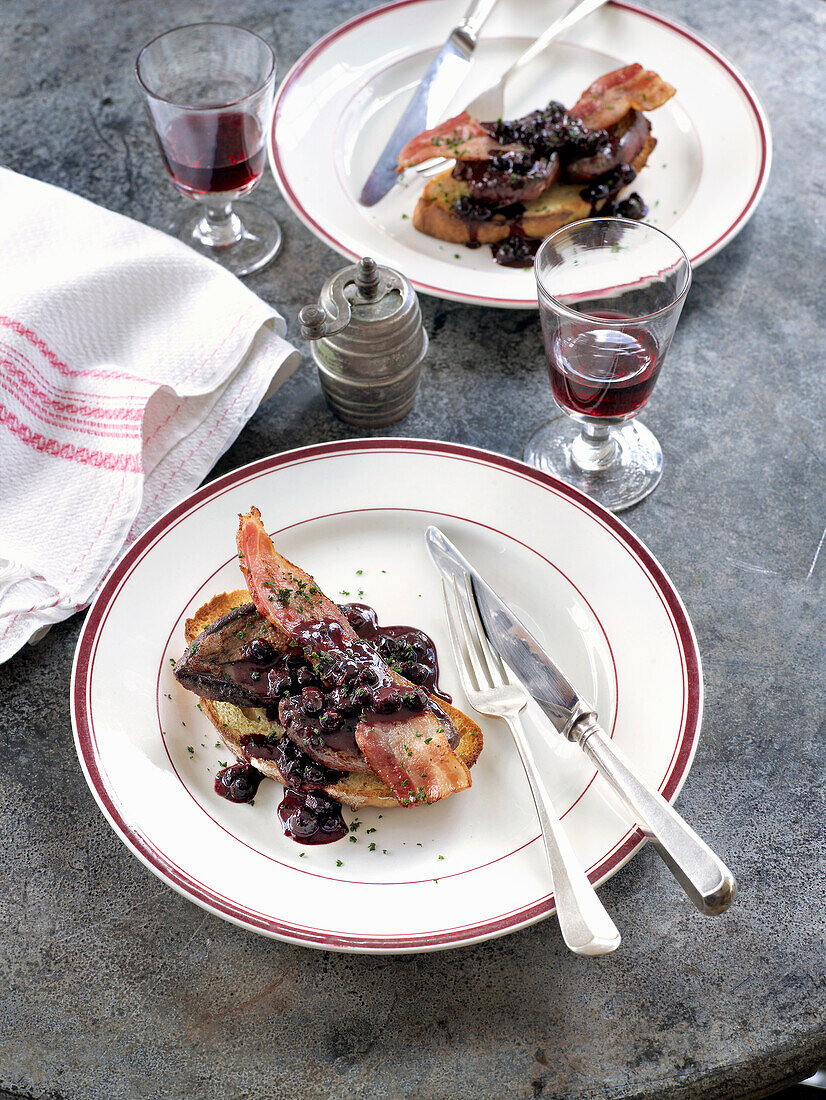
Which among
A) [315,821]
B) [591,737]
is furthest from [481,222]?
[315,821]

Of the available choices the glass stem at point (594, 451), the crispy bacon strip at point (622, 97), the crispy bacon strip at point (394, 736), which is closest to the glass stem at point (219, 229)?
the crispy bacon strip at point (622, 97)

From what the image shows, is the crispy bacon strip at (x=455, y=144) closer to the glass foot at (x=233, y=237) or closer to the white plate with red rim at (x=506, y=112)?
the white plate with red rim at (x=506, y=112)

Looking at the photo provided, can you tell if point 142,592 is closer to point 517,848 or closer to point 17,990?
point 17,990

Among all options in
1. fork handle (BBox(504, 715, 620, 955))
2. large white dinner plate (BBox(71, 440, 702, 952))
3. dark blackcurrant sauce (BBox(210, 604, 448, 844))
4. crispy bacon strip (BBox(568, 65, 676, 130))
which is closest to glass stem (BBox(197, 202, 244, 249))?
large white dinner plate (BBox(71, 440, 702, 952))

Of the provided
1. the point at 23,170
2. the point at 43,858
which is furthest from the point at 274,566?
the point at 23,170

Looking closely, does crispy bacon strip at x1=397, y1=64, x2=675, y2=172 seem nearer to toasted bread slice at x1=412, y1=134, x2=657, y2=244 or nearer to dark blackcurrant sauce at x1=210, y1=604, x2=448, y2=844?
toasted bread slice at x1=412, y1=134, x2=657, y2=244

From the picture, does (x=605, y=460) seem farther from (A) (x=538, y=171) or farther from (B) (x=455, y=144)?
(B) (x=455, y=144)

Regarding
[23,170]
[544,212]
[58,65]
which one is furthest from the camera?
[58,65]

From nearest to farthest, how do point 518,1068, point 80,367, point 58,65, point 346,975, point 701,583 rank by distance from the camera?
1. point 518,1068
2. point 346,975
3. point 701,583
4. point 80,367
5. point 58,65
